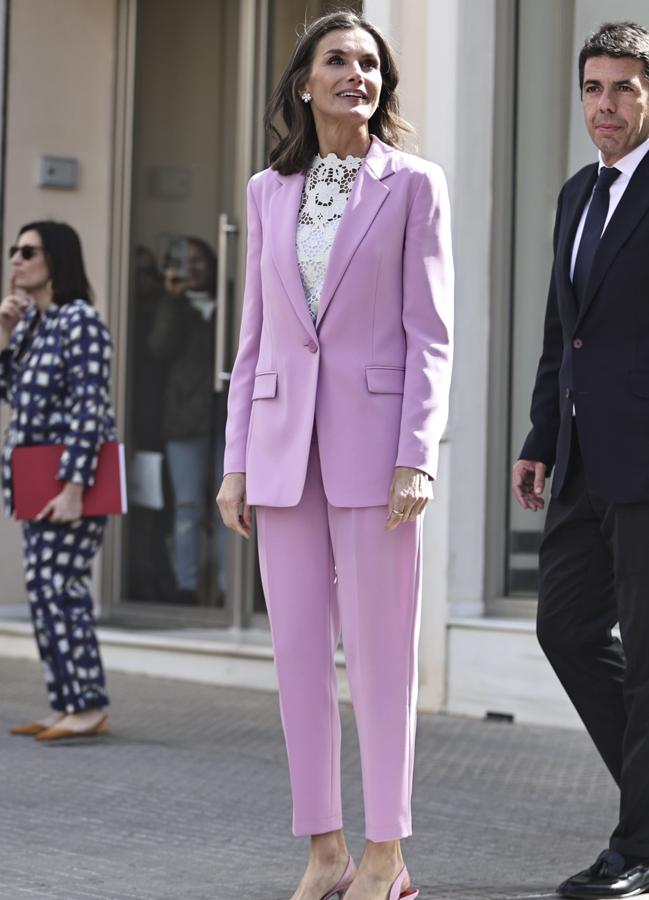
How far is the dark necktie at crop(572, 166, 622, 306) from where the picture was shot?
14.2ft

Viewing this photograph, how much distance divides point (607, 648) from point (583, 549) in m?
0.26

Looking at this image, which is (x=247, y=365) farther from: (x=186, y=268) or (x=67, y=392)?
(x=186, y=268)

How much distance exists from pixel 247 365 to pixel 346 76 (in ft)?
2.31

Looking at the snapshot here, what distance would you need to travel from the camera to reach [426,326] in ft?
12.8

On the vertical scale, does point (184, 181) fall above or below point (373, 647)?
above

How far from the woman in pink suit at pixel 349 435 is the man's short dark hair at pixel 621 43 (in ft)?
1.93

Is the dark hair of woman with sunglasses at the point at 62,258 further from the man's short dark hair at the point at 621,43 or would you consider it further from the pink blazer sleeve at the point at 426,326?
the pink blazer sleeve at the point at 426,326

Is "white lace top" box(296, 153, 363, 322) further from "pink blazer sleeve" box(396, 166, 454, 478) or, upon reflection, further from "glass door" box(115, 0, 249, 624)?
"glass door" box(115, 0, 249, 624)

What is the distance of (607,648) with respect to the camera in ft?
14.4

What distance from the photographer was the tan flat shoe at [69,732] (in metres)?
6.83

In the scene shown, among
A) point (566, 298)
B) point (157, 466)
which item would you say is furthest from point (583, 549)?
point (157, 466)

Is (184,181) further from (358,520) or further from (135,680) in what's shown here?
(358,520)

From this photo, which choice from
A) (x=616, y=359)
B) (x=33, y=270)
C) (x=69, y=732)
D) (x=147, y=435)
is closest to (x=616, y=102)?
(x=616, y=359)

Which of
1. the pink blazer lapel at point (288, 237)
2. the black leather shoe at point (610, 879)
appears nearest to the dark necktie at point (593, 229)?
the pink blazer lapel at point (288, 237)
